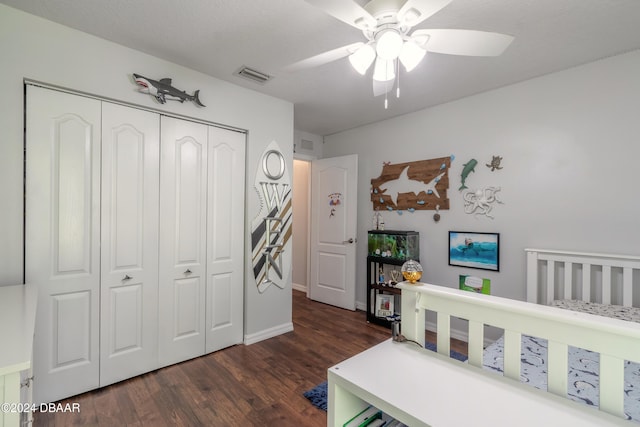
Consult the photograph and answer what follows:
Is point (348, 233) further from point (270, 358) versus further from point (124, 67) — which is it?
point (124, 67)

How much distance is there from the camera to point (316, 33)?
75.8 inches

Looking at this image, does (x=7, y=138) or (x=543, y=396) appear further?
(x=7, y=138)

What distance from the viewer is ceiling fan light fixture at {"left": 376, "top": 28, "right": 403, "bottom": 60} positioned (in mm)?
1304

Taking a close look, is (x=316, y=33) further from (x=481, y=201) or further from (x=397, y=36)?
(x=481, y=201)

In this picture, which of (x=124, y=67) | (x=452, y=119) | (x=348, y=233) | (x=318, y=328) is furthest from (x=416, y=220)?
(x=124, y=67)

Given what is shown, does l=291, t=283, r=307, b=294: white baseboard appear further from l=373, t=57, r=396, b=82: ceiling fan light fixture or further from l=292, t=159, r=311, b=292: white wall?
l=373, t=57, r=396, b=82: ceiling fan light fixture

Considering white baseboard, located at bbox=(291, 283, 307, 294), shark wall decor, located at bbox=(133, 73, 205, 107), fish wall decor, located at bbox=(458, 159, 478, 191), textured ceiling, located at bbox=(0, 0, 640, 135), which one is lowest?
white baseboard, located at bbox=(291, 283, 307, 294)

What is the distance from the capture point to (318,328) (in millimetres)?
3225

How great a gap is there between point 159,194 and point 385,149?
260 cm

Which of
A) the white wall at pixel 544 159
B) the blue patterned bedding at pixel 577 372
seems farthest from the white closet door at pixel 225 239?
the blue patterned bedding at pixel 577 372

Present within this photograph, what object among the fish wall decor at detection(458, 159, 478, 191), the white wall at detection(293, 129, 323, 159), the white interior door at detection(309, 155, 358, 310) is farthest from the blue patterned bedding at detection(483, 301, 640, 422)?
the white wall at detection(293, 129, 323, 159)

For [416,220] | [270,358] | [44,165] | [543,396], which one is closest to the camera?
[543,396]

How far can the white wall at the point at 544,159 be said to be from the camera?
7.14 feet

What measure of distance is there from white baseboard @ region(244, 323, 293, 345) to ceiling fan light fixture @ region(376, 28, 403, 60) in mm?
2605
